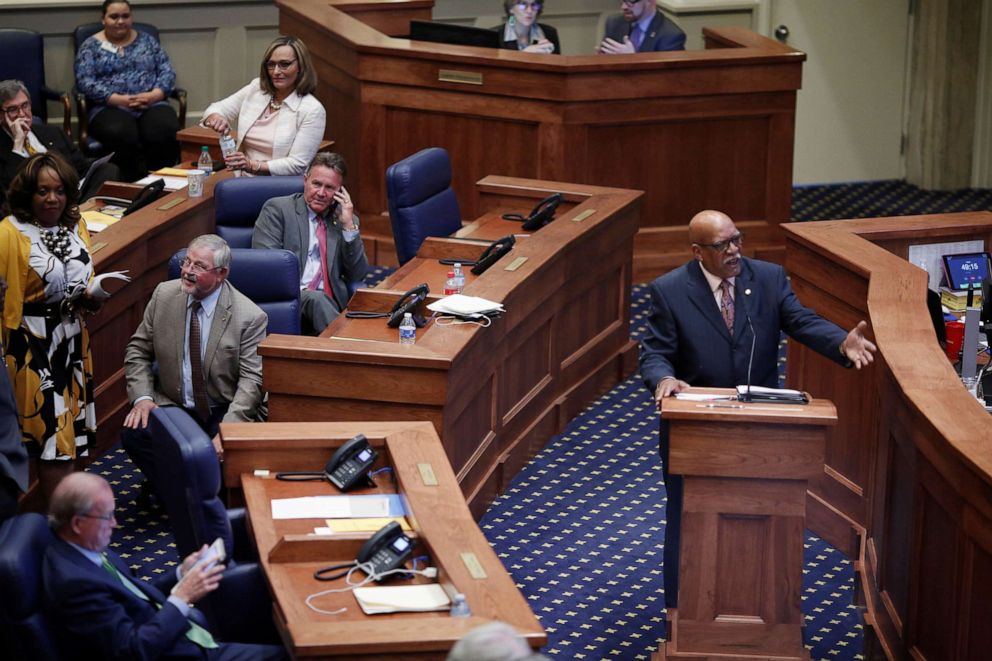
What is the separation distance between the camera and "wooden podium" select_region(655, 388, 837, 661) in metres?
4.66

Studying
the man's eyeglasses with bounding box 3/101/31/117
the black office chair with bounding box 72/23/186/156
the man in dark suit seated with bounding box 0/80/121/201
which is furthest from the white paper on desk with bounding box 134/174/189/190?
the black office chair with bounding box 72/23/186/156

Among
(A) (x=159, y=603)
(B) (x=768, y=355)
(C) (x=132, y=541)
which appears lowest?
(C) (x=132, y=541)

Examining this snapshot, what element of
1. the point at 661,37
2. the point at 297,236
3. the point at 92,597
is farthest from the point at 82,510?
the point at 661,37

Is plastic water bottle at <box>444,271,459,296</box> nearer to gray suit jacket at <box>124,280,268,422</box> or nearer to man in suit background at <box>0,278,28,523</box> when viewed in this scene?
gray suit jacket at <box>124,280,268,422</box>

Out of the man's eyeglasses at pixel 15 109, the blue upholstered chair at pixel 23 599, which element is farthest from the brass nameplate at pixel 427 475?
the man's eyeglasses at pixel 15 109

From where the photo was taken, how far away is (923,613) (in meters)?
4.52

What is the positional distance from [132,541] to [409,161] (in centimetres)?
229

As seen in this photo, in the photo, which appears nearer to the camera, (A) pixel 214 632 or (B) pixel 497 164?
(A) pixel 214 632

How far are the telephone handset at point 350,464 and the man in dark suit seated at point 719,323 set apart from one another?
0.98 metres

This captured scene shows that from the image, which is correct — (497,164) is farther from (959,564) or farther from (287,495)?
(959,564)

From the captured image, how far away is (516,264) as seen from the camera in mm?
6523

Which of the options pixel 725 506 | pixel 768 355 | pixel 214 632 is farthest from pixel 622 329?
pixel 214 632

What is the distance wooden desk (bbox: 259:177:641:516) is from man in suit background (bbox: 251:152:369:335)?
29 centimetres

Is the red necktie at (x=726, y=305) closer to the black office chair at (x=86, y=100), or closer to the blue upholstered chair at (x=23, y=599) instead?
the blue upholstered chair at (x=23, y=599)
